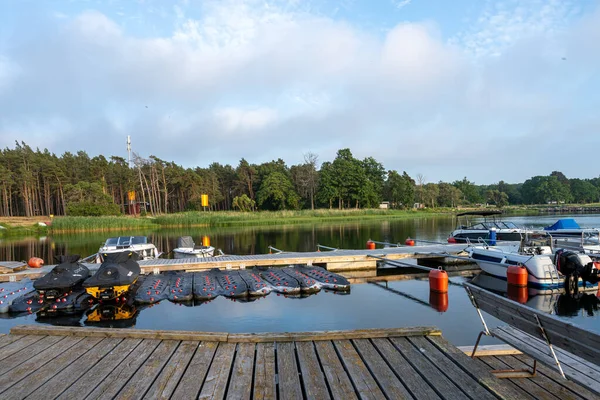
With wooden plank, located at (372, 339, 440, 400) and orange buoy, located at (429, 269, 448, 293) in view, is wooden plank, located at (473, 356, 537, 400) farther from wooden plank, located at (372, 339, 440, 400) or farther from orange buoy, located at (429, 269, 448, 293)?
orange buoy, located at (429, 269, 448, 293)

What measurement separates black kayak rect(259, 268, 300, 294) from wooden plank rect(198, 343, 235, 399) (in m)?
7.66

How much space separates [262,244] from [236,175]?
53526 millimetres

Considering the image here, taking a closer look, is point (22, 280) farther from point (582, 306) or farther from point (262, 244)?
point (582, 306)

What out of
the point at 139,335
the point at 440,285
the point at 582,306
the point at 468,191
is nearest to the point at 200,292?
the point at 139,335

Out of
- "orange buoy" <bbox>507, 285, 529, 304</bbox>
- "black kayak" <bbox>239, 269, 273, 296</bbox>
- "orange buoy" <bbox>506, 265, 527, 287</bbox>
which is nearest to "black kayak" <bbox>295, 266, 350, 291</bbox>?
"black kayak" <bbox>239, 269, 273, 296</bbox>

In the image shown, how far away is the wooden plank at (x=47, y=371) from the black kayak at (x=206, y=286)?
6607 millimetres

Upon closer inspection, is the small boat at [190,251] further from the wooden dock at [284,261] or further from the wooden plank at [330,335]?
the wooden plank at [330,335]

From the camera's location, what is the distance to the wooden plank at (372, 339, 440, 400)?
3336 millimetres

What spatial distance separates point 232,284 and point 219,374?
882 cm

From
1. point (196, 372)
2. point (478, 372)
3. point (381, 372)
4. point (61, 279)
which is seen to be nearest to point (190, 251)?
point (61, 279)

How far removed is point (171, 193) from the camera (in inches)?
2891

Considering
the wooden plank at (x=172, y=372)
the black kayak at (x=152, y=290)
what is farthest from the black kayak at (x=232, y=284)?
the wooden plank at (x=172, y=372)

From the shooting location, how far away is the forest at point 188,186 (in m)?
56.8

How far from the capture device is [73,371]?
397 centimetres
